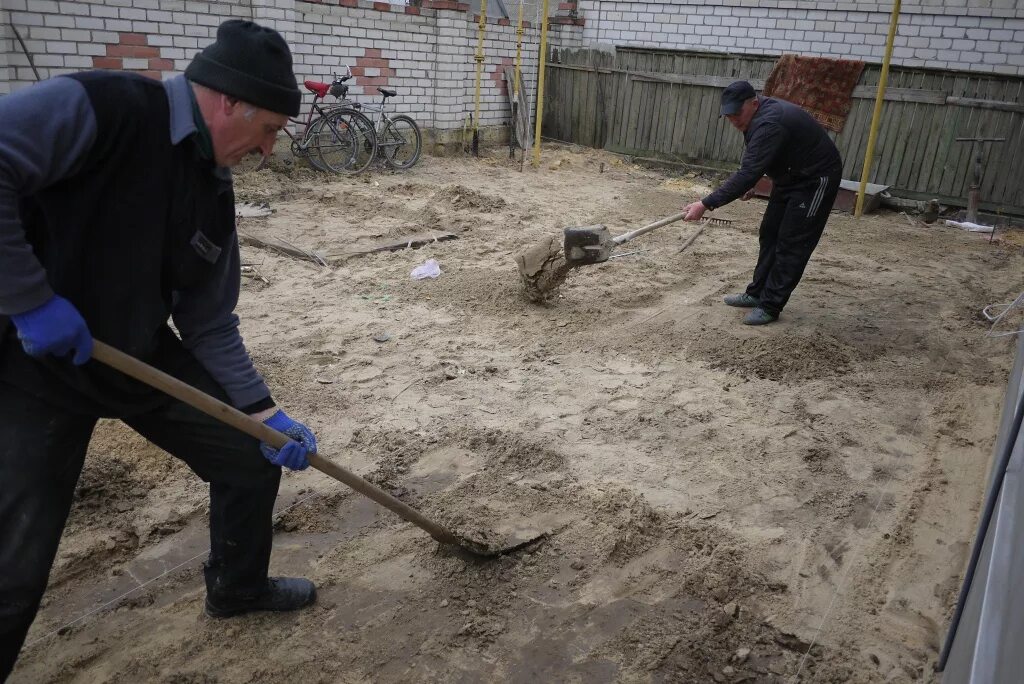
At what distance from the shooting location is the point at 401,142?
10.0 meters

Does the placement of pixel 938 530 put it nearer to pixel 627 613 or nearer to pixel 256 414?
pixel 627 613

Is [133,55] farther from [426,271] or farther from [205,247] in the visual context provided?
[205,247]

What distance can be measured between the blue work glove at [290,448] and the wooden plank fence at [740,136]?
29.9ft

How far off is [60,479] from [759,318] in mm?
4230

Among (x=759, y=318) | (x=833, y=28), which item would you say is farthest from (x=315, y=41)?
(x=833, y=28)

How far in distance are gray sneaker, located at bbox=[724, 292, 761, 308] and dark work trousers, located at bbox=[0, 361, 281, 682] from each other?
399cm

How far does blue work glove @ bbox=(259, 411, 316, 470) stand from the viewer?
204 cm

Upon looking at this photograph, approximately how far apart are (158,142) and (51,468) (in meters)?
0.81

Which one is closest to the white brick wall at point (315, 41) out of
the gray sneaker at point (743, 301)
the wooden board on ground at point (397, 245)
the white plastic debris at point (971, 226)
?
the wooden board on ground at point (397, 245)

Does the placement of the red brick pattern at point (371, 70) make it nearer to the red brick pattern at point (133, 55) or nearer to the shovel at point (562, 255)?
the red brick pattern at point (133, 55)

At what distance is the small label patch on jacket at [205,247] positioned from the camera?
1.82m

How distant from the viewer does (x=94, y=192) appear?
1634mm

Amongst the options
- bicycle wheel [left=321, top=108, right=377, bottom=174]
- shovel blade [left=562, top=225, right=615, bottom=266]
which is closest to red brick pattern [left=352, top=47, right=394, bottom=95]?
bicycle wheel [left=321, top=108, right=377, bottom=174]

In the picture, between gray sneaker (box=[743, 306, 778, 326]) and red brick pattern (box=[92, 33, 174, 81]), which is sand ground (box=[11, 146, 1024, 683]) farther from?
red brick pattern (box=[92, 33, 174, 81])
